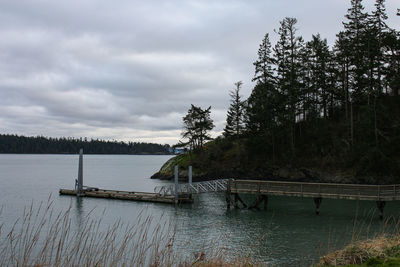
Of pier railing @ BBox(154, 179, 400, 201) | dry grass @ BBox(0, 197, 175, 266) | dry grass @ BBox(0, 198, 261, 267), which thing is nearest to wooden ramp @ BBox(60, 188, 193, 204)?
pier railing @ BBox(154, 179, 400, 201)

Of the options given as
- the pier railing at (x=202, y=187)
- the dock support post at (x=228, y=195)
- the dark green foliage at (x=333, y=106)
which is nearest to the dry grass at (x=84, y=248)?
the dock support post at (x=228, y=195)

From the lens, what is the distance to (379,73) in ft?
155

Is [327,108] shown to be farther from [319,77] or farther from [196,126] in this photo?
[196,126]

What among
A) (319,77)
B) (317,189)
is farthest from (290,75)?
(317,189)

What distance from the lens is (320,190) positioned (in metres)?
27.8

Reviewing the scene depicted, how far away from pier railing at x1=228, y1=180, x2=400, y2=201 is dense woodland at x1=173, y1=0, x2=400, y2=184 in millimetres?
16581

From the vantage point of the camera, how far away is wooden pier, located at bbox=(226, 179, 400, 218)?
1010 inches

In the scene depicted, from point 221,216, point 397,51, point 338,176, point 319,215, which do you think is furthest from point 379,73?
point 221,216

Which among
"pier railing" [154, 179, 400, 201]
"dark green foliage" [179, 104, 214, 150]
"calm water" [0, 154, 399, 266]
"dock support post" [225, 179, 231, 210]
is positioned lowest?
"calm water" [0, 154, 399, 266]

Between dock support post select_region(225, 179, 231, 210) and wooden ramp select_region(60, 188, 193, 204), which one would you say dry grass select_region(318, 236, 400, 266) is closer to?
dock support post select_region(225, 179, 231, 210)

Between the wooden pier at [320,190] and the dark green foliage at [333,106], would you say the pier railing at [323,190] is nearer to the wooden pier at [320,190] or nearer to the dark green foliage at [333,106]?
the wooden pier at [320,190]

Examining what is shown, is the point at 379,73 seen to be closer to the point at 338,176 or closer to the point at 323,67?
the point at 323,67

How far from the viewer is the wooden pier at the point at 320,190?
25.7 metres

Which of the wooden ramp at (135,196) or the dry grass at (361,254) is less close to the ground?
the dry grass at (361,254)
